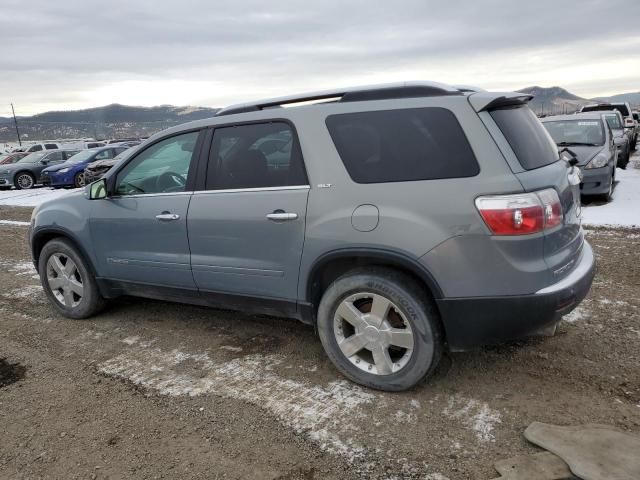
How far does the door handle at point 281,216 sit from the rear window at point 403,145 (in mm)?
459

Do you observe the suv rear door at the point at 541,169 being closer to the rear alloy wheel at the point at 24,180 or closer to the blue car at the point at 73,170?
the blue car at the point at 73,170

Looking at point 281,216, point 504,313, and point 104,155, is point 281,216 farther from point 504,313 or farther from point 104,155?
point 104,155

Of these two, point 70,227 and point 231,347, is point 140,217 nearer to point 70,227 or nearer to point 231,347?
point 70,227

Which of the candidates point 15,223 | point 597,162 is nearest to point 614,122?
point 597,162

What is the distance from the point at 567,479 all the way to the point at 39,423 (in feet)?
9.41

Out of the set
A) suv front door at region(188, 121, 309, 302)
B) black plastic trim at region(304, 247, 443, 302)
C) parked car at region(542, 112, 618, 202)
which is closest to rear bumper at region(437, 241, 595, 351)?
black plastic trim at region(304, 247, 443, 302)

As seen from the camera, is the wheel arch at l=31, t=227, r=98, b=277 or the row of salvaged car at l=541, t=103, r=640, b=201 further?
the row of salvaged car at l=541, t=103, r=640, b=201

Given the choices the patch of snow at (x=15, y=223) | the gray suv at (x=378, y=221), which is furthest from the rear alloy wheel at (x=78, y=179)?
the gray suv at (x=378, y=221)

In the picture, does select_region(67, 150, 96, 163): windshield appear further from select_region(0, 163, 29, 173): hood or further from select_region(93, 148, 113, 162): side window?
select_region(0, 163, 29, 173): hood

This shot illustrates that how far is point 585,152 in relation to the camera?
904 cm

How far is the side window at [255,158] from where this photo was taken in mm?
3338

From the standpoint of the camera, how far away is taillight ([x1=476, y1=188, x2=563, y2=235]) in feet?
8.80

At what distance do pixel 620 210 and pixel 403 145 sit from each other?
270 inches

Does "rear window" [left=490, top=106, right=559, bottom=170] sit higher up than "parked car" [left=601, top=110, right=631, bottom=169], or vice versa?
"rear window" [left=490, top=106, right=559, bottom=170]
